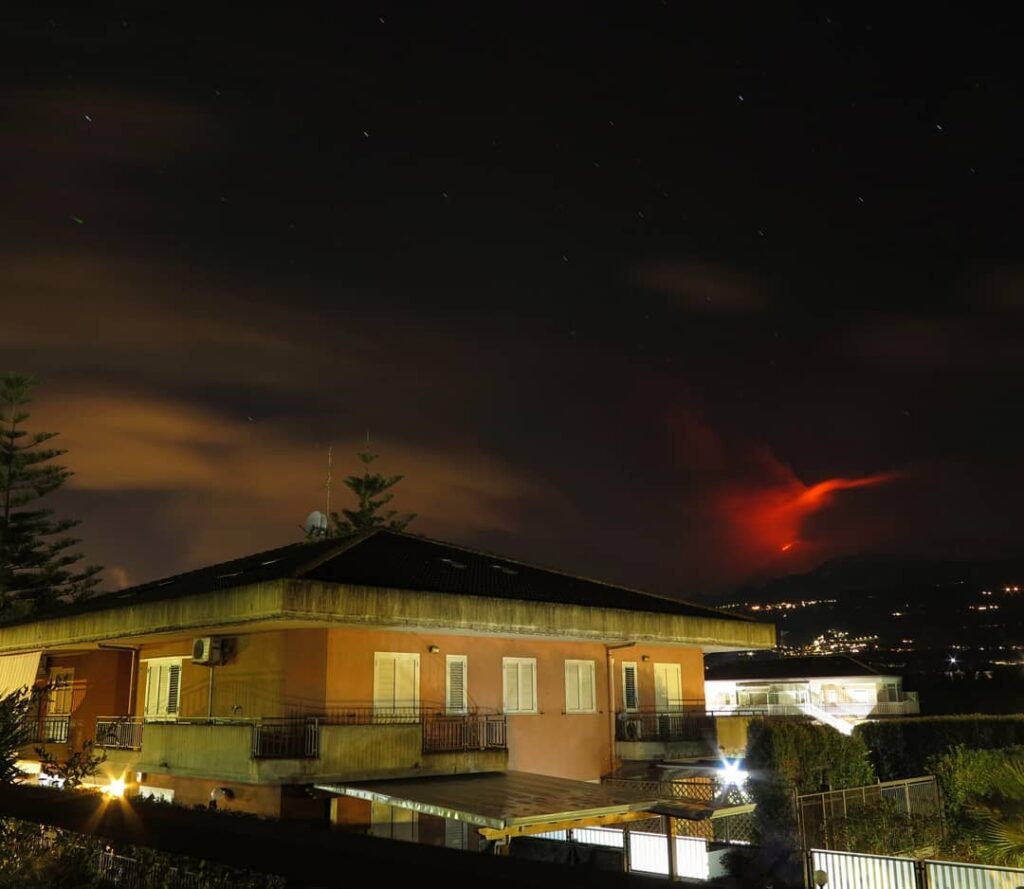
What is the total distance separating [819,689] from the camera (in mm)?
58281

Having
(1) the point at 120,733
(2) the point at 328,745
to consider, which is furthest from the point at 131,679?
(2) the point at 328,745


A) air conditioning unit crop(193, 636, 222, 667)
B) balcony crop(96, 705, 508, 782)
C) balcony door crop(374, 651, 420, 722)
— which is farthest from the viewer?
air conditioning unit crop(193, 636, 222, 667)

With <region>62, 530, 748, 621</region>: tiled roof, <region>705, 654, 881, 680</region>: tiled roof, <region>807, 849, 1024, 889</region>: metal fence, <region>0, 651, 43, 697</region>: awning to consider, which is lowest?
<region>807, 849, 1024, 889</region>: metal fence

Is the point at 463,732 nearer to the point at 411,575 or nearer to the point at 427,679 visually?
the point at 427,679

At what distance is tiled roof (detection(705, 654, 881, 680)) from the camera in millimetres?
59094

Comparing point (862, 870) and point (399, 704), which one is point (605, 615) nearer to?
point (399, 704)

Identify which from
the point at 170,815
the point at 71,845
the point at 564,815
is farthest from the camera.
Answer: the point at 564,815

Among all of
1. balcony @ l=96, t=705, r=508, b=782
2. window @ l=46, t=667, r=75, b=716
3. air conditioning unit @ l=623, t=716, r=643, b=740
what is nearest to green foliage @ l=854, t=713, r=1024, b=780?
air conditioning unit @ l=623, t=716, r=643, b=740

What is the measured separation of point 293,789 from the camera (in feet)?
58.4

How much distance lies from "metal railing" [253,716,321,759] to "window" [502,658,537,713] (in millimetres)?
5187

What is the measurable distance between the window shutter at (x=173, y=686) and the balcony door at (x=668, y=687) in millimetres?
12168

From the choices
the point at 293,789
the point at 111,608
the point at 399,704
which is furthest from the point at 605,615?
the point at 111,608

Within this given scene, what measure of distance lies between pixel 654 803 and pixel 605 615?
286 inches

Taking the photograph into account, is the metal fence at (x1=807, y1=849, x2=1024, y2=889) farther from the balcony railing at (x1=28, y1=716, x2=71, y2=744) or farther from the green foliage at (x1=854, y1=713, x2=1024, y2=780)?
the green foliage at (x1=854, y1=713, x2=1024, y2=780)
